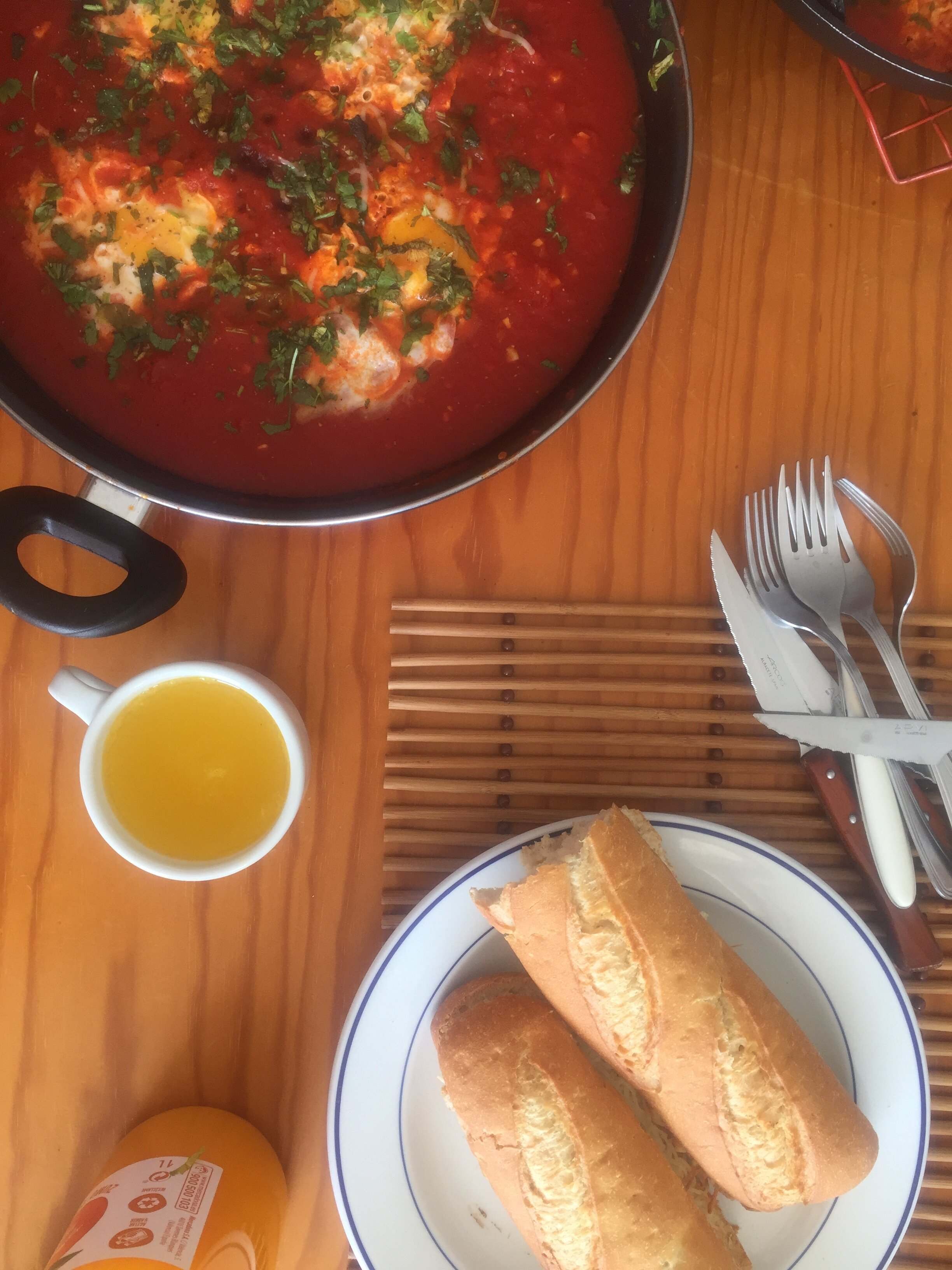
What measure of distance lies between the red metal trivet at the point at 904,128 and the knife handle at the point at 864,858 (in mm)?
1144

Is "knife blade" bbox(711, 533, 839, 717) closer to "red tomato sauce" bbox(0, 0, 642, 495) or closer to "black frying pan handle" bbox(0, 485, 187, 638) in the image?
"red tomato sauce" bbox(0, 0, 642, 495)

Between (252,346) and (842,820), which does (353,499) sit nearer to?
(252,346)

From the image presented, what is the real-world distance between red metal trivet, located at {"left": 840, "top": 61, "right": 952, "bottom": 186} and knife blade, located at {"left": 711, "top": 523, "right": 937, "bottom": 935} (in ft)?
2.81

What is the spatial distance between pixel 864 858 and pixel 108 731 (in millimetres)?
1479

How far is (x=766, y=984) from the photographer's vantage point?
1584mm

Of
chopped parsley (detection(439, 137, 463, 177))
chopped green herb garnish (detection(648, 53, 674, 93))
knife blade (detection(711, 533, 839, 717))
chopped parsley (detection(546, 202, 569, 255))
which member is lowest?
knife blade (detection(711, 533, 839, 717))

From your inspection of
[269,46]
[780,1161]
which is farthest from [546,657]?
[269,46]

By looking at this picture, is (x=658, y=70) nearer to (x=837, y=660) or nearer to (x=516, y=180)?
(x=516, y=180)

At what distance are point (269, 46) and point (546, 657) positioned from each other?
4.21ft

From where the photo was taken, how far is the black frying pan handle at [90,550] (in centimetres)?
133

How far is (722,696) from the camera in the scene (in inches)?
66.3

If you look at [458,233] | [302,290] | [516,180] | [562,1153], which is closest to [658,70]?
[516,180]

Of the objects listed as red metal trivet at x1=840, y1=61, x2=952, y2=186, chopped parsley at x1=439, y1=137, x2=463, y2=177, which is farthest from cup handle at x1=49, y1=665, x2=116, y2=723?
red metal trivet at x1=840, y1=61, x2=952, y2=186

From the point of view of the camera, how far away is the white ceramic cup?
4.83 feet
